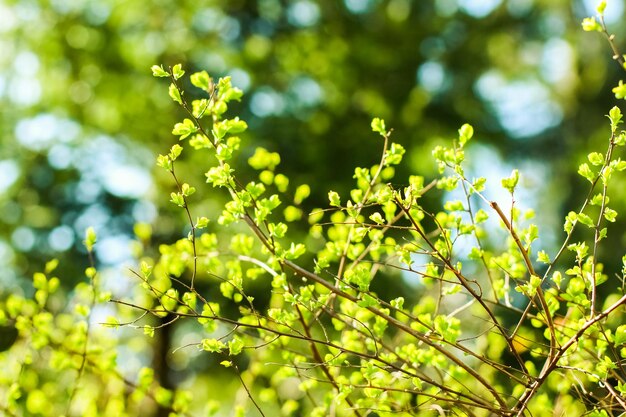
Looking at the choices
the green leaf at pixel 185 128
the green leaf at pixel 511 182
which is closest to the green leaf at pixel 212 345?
the green leaf at pixel 185 128

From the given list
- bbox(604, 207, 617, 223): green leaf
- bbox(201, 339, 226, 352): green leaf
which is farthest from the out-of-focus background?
bbox(604, 207, 617, 223): green leaf

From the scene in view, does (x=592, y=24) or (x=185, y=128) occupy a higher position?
(x=592, y=24)

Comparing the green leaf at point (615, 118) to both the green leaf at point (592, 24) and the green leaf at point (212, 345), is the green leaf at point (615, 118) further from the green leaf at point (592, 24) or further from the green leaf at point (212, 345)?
the green leaf at point (212, 345)

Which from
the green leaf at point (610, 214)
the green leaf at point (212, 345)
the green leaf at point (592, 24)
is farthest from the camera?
the green leaf at point (212, 345)

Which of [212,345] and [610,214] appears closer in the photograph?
[610,214]

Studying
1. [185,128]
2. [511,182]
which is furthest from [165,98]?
[511,182]

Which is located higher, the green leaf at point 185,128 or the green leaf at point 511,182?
the green leaf at point 511,182

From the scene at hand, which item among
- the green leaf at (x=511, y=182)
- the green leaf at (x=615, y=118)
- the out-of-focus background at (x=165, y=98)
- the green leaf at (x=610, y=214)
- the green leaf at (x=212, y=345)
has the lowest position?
the out-of-focus background at (x=165, y=98)

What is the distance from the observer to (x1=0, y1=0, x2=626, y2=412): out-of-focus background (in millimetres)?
6430

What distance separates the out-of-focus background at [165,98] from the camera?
6.43 metres

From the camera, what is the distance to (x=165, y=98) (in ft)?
21.6

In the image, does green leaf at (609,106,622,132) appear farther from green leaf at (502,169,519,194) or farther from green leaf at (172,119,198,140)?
green leaf at (172,119,198,140)

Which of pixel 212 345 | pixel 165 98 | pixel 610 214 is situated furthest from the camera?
pixel 165 98

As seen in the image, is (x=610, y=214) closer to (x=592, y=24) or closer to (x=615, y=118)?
(x=615, y=118)
